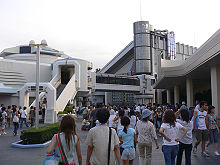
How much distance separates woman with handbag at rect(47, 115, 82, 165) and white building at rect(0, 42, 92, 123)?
18697mm

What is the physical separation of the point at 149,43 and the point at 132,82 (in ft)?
28.7

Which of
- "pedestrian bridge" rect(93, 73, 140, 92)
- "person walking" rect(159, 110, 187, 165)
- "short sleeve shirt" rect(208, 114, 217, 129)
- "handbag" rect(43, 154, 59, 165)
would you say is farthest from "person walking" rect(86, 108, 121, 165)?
"pedestrian bridge" rect(93, 73, 140, 92)

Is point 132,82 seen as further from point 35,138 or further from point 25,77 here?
point 35,138

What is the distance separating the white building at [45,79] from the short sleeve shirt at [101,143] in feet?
60.9

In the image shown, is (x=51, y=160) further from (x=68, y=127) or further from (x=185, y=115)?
(x=185, y=115)

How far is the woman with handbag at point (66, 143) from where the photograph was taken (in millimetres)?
3709

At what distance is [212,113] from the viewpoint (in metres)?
8.38

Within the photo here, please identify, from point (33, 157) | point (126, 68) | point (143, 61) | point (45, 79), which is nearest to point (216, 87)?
point (33, 157)

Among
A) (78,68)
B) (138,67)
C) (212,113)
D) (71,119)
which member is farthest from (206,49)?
(138,67)

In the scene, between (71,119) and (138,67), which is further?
(138,67)

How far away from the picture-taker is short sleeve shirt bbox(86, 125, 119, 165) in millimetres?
3922

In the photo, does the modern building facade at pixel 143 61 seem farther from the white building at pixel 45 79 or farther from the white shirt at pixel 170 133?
the white shirt at pixel 170 133

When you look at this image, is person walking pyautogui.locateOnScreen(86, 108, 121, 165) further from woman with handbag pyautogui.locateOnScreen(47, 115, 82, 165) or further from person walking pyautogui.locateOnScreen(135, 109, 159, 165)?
person walking pyautogui.locateOnScreen(135, 109, 159, 165)

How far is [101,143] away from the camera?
397cm
